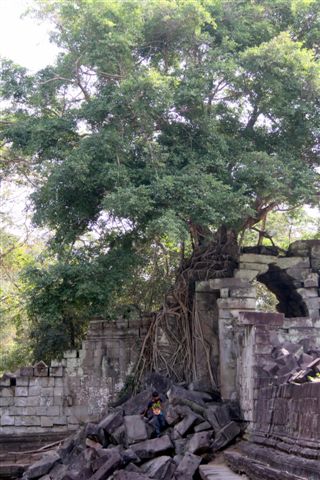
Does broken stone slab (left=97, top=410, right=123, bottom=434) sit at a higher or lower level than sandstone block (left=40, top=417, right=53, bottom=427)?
higher

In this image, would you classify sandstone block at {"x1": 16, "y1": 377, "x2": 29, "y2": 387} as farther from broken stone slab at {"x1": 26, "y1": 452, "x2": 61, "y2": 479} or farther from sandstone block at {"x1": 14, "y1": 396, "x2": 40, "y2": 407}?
broken stone slab at {"x1": 26, "y1": 452, "x2": 61, "y2": 479}

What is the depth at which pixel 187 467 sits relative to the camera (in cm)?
863

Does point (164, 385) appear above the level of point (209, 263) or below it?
below

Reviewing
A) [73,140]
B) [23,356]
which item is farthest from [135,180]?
[23,356]

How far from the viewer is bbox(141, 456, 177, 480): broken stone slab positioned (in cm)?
868

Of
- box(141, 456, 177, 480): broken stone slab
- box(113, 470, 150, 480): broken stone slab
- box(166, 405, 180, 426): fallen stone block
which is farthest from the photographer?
box(166, 405, 180, 426): fallen stone block

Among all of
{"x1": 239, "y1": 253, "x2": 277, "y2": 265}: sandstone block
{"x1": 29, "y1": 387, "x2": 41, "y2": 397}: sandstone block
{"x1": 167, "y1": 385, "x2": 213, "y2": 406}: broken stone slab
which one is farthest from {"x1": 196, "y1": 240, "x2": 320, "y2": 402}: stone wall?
{"x1": 29, "y1": 387, "x2": 41, "y2": 397}: sandstone block

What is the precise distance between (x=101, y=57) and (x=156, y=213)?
301cm

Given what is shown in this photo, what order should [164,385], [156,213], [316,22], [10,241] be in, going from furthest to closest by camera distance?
[10,241] < [316,22] < [164,385] < [156,213]

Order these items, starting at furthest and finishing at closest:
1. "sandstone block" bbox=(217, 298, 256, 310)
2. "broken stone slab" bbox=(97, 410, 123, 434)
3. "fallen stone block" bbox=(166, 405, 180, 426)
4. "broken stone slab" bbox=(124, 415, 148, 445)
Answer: "sandstone block" bbox=(217, 298, 256, 310)
"broken stone slab" bbox=(97, 410, 123, 434)
"fallen stone block" bbox=(166, 405, 180, 426)
"broken stone slab" bbox=(124, 415, 148, 445)

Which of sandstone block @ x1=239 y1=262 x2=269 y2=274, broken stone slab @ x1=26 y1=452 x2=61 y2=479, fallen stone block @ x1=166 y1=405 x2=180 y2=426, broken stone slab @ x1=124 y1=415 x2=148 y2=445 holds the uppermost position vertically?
sandstone block @ x1=239 y1=262 x2=269 y2=274

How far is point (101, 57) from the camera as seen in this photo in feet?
36.9

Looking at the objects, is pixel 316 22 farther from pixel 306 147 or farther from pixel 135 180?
pixel 135 180

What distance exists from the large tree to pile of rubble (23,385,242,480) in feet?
9.03
